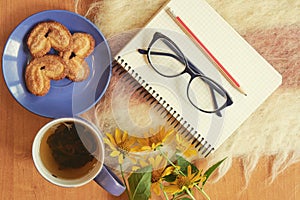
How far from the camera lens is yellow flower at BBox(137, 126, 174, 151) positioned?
826 millimetres

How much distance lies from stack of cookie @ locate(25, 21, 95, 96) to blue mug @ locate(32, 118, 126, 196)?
0.08m

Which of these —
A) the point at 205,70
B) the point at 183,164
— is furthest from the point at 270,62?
the point at 183,164

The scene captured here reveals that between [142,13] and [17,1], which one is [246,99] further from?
[17,1]

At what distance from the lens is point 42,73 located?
848 mm

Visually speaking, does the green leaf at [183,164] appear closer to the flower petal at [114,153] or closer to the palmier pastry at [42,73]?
the flower petal at [114,153]

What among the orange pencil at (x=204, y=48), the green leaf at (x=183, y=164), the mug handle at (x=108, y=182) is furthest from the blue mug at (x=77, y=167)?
the orange pencil at (x=204, y=48)

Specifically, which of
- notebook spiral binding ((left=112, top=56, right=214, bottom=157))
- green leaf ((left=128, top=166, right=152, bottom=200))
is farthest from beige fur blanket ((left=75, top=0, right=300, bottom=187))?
green leaf ((left=128, top=166, right=152, bottom=200))

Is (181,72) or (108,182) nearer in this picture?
(108,182)

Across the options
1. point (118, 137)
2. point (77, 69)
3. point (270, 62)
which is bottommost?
point (270, 62)

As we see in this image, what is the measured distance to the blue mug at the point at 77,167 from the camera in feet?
2.54

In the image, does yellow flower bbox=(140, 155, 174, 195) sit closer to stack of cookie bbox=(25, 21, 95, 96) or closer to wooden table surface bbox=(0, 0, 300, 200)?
wooden table surface bbox=(0, 0, 300, 200)

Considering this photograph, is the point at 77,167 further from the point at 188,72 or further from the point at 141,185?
the point at 188,72

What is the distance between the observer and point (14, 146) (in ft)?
2.83

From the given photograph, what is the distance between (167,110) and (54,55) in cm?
21
